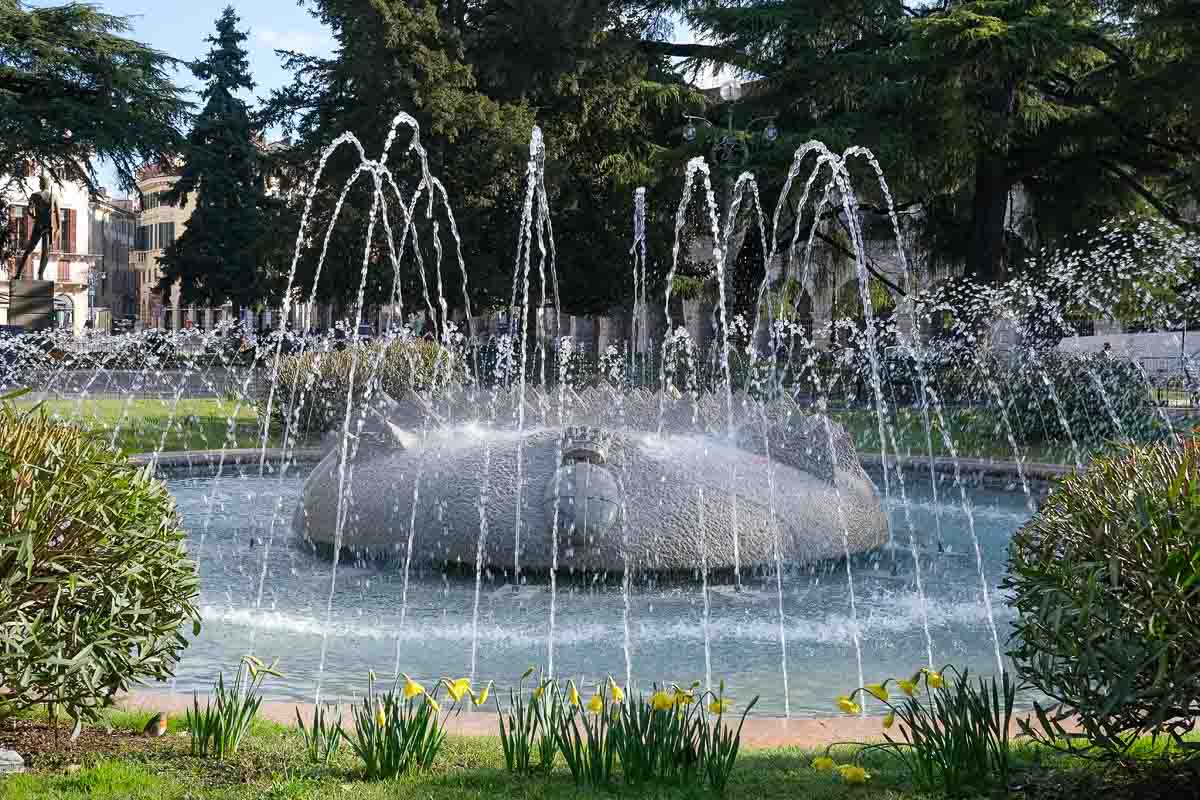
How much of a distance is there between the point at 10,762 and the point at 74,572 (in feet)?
2.26

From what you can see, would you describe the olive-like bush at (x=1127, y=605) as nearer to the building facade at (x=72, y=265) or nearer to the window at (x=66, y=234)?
the building facade at (x=72, y=265)

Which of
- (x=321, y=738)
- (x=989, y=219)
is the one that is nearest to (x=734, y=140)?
(x=989, y=219)

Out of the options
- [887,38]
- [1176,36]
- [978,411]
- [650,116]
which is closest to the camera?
[978,411]

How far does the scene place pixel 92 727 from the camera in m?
4.52

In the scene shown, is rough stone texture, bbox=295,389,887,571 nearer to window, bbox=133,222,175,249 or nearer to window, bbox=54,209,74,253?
window, bbox=54,209,74,253

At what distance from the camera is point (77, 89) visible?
31.7 meters

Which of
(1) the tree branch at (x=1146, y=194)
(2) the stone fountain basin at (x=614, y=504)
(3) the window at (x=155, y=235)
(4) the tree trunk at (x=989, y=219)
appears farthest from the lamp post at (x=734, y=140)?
(3) the window at (x=155, y=235)

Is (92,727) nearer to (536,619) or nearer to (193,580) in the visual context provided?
(193,580)

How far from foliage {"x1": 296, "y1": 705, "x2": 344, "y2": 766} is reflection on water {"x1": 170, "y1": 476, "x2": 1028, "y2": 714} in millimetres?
1275

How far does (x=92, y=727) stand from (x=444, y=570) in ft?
11.4

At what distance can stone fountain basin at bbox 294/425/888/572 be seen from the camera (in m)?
7.47

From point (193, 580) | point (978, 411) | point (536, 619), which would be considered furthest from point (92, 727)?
point (978, 411)

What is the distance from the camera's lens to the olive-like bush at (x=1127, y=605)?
3.39m

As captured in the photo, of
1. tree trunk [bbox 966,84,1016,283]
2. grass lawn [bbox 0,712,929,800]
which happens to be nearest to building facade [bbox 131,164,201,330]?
tree trunk [bbox 966,84,1016,283]
